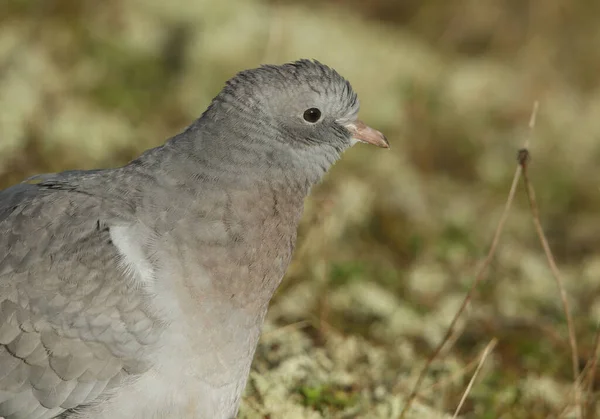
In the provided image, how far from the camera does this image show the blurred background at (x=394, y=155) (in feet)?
14.4

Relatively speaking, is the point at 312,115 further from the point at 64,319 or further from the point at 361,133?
the point at 64,319

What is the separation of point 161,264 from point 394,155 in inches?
170

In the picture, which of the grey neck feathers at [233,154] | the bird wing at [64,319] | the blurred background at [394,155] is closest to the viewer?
the bird wing at [64,319]

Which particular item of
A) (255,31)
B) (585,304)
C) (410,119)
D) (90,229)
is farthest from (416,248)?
(90,229)

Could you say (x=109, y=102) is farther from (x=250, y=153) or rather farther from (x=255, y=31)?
(x=250, y=153)

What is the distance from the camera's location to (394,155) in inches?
278

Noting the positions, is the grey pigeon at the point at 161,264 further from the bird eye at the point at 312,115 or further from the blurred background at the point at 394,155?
the blurred background at the point at 394,155

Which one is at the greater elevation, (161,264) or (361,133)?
(361,133)

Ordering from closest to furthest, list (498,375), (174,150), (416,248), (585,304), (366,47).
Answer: (174,150)
(498,375)
(585,304)
(416,248)
(366,47)

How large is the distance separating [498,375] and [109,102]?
4.05 m

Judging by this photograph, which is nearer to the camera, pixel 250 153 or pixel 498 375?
pixel 250 153

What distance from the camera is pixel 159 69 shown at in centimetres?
743

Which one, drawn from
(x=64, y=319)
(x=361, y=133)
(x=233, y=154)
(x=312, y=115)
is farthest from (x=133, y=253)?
(x=361, y=133)

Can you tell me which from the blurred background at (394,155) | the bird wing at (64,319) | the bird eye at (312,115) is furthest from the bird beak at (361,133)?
the bird wing at (64,319)
